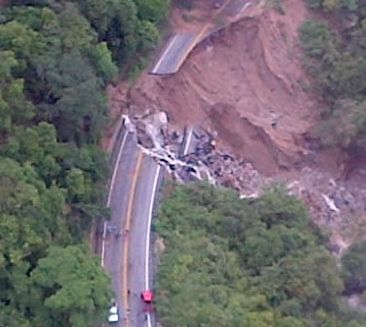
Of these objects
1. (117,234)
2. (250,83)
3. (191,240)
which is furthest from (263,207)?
(250,83)

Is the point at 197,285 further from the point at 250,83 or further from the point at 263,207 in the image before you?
the point at 250,83

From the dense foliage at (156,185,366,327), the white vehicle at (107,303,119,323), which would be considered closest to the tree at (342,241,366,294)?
the dense foliage at (156,185,366,327)

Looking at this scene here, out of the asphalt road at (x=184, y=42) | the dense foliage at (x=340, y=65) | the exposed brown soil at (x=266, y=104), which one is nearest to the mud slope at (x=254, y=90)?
the exposed brown soil at (x=266, y=104)

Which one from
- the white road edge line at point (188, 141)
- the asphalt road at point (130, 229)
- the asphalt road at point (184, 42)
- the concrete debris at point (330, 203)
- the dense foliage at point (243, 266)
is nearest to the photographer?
the dense foliage at point (243, 266)

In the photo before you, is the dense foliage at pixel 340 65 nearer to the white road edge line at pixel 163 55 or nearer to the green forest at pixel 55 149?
the white road edge line at pixel 163 55

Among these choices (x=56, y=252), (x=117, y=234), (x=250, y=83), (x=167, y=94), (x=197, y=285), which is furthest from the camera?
(x=250, y=83)
